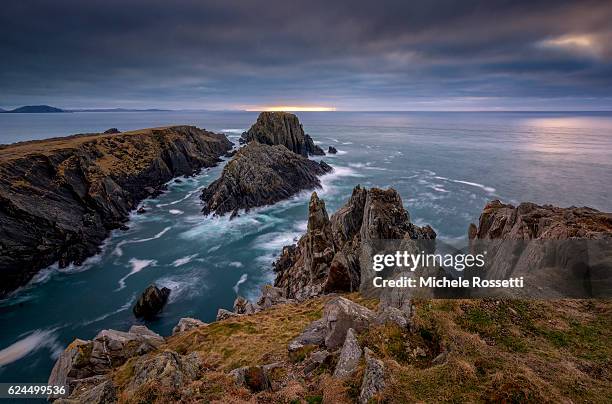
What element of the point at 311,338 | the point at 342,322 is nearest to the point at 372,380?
the point at 342,322

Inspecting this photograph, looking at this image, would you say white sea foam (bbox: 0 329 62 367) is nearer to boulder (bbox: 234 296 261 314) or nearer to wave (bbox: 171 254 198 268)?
wave (bbox: 171 254 198 268)

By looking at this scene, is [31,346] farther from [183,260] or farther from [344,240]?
[344,240]

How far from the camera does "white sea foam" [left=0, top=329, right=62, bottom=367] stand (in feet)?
115

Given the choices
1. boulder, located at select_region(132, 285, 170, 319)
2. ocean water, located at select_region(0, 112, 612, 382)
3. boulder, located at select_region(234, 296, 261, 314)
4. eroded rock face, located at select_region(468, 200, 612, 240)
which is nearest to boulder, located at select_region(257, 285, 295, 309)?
boulder, located at select_region(234, 296, 261, 314)

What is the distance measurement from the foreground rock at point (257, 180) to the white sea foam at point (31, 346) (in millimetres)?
41281

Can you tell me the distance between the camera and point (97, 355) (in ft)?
69.8

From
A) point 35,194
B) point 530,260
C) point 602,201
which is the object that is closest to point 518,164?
point 602,201

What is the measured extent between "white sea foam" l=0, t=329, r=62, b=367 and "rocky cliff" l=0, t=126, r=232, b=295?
13.1m

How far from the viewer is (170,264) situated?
54.2m

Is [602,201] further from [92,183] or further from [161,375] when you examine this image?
[92,183]

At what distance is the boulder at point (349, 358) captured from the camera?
13.9 meters

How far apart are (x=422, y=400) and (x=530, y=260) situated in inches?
716

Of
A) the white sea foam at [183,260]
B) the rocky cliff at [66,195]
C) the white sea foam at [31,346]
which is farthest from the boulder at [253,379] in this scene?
the rocky cliff at [66,195]

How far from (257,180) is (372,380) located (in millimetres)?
75264
